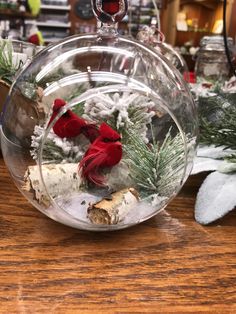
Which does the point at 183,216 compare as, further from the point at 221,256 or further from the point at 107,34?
the point at 107,34

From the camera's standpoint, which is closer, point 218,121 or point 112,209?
point 112,209

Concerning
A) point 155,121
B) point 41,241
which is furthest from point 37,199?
point 155,121

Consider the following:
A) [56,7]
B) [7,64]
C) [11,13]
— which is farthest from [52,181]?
[56,7]

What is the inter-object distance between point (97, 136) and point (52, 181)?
79 millimetres

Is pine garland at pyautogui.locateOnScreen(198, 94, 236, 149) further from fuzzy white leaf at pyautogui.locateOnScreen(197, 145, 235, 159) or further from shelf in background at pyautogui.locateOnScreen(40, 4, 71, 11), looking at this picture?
shelf in background at pyautogui.locateOnScreen(40, 4, 71, 11)

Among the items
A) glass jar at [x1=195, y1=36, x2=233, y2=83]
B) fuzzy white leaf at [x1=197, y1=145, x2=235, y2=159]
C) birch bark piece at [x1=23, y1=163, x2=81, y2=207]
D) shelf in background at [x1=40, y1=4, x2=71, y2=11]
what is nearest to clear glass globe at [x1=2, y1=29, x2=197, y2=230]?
birch bark piece at [x1=23, y1=163, x2=81, y2=207]

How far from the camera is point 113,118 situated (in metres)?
0.43

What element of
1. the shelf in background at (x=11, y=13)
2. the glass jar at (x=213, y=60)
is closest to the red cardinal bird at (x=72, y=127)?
the glass jar at (x=213, y=60)

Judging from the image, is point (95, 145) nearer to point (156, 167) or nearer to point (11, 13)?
point (156, 167)

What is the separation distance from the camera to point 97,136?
43cm

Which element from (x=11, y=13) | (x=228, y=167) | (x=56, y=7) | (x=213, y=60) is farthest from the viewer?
(x=56, y=7)

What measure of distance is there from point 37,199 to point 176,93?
0.19 metres

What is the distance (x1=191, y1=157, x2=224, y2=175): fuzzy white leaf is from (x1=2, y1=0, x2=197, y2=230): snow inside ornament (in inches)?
3.4

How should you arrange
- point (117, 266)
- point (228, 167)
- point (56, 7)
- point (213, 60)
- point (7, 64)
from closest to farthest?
point (117, 266), point (228, 167), point (7, 64), point (213, 60), point (56, 7)
